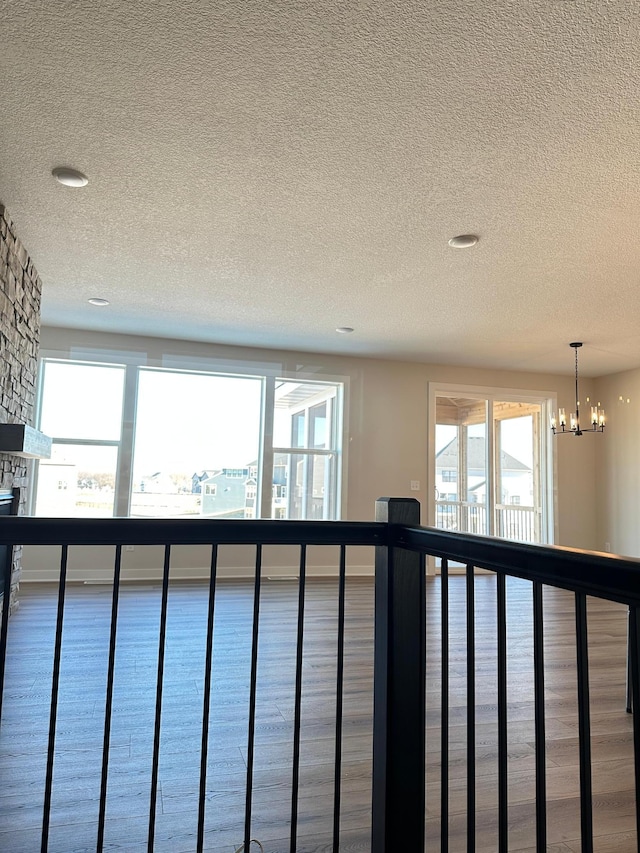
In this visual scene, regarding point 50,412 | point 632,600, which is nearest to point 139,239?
point 50,412

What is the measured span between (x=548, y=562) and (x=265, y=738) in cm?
194

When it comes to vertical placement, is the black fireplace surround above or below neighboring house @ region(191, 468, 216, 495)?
below

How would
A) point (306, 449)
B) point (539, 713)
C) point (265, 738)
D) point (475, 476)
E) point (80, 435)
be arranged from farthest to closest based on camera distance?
point (475, 476)
point (306, 449)
point (80, 435)
point (265, 738)
point (539, 713)

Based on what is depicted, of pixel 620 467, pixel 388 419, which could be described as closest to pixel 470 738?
pixel 388 419

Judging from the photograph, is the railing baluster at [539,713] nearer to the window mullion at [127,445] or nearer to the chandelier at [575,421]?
the chandelier at [575,421]

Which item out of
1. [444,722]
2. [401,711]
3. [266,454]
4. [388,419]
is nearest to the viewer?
[444,722]

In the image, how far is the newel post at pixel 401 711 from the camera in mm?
1383

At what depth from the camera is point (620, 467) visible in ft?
25.0

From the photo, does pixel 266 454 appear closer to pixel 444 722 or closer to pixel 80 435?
pixel 80 435

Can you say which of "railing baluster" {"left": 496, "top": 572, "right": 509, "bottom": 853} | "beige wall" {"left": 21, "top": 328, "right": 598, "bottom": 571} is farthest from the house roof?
"railing baluster" {"left": 496, "top": 572, "right": 509, "bottom": 853}

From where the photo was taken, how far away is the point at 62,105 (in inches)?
96.4

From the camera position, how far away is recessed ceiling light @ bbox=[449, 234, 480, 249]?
11.9ft

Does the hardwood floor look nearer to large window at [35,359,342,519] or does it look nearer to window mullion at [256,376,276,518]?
large window at [35,359,342,519]

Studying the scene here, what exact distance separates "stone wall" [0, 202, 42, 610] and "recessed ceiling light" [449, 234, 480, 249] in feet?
9.12
